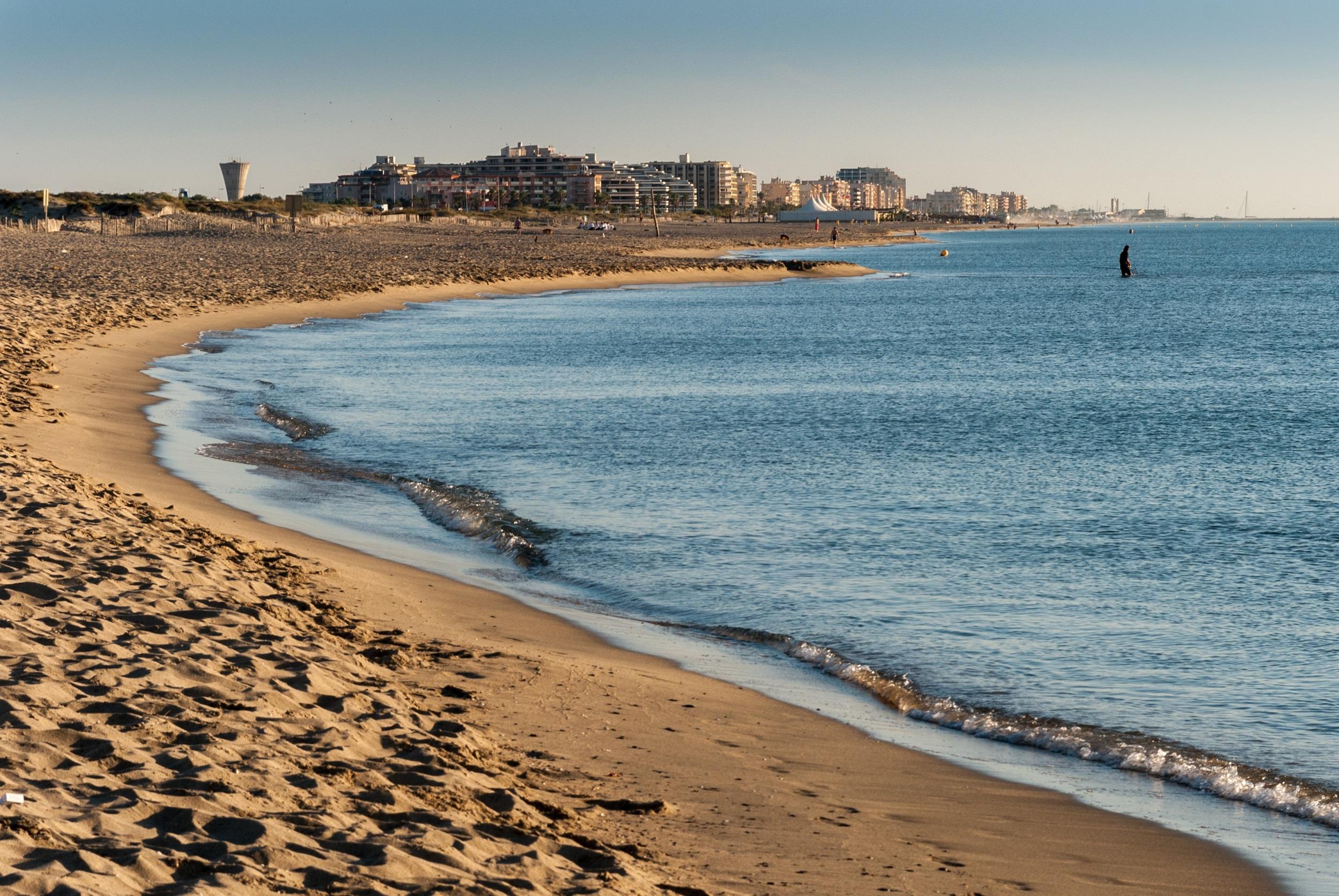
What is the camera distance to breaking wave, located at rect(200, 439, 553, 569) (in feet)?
44.9

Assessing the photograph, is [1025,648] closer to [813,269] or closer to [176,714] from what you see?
[176,714]

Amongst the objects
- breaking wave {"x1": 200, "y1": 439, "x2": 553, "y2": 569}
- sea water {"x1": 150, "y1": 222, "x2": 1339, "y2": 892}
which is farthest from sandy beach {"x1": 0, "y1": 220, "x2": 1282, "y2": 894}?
breaking wave {"x1": 200, "y1": 439, "x2": 553, "y2": 569}

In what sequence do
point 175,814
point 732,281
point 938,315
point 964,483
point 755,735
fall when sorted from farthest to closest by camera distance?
point 732,281
point 938,315
point 964,483
point 755,735
point 175,814

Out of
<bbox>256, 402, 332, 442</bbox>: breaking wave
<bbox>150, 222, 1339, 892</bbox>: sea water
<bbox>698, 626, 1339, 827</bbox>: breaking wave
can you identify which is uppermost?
<bbox>256, 402, 332, 442</bbox>: breaking wave

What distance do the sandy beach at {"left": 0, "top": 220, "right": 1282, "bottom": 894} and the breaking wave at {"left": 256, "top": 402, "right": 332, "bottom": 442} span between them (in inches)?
295

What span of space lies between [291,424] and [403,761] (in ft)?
50.3

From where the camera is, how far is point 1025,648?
10.1 m

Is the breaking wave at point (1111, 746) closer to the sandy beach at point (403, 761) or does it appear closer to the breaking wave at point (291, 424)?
the sandy beach at point (403, 761)

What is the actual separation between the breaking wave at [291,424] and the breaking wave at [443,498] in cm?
34

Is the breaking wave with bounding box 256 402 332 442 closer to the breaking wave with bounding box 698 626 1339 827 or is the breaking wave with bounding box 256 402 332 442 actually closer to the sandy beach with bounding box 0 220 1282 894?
the sandy beach with bounding box 0 220 1282 894

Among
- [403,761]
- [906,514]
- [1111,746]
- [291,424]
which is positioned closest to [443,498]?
[906,514]

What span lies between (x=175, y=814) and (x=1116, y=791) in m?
5.06

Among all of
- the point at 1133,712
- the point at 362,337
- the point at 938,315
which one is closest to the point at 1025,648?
the point at 1133,712

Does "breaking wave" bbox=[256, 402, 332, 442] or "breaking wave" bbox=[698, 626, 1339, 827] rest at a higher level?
"breaking wave" bbox=[256, 402, 332, 442]
